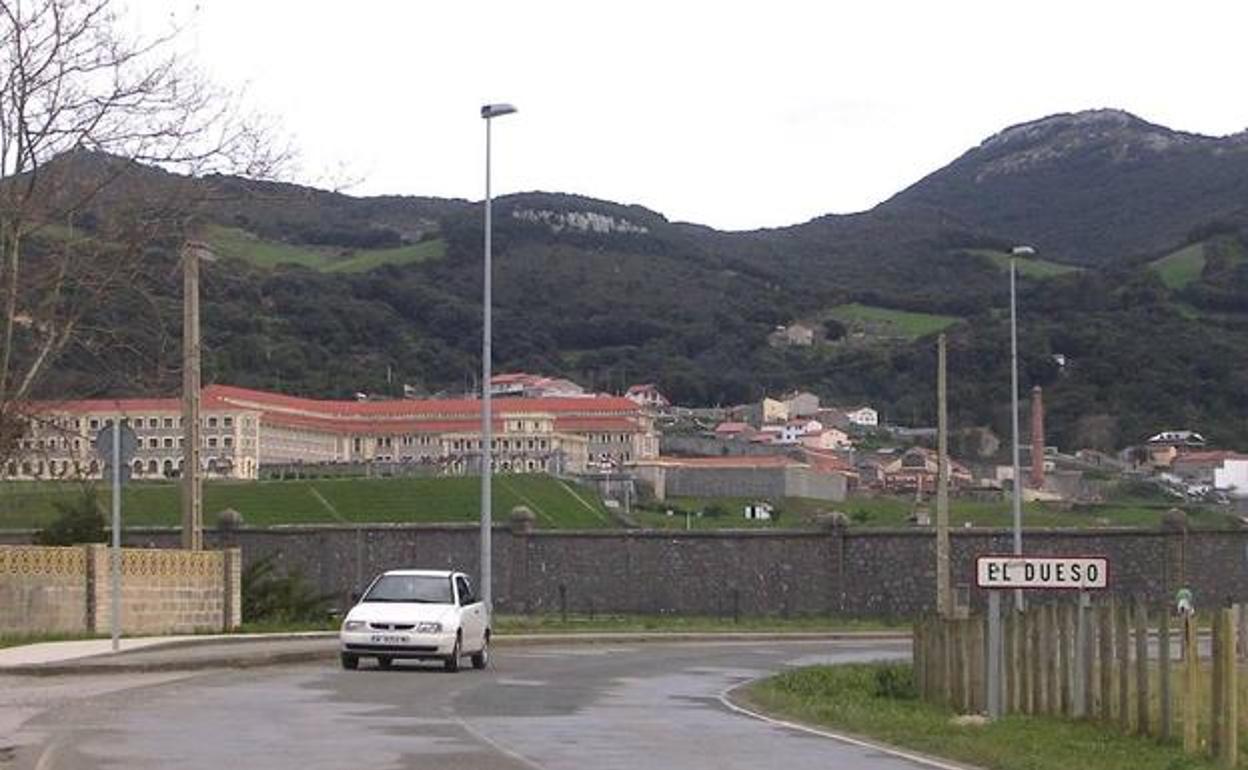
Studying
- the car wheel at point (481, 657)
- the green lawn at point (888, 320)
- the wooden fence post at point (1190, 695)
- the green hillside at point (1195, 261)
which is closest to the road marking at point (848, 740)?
the wooden fence post at point (1190, 695)

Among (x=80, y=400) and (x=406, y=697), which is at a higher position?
(x=80, y=400)

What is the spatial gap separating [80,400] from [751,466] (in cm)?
6891

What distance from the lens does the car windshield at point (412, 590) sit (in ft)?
104

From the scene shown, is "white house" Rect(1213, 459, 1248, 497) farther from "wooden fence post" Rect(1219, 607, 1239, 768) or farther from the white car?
"wooden fence post" Rect(1219, 607, 1239, 768)

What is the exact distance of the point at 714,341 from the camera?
19662 centimetres

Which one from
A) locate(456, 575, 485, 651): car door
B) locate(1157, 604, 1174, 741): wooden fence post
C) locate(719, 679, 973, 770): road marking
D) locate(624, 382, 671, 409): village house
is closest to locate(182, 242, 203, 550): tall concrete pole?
locate(456, 575, 485, 651): car door

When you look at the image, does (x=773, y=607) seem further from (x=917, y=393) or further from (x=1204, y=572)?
(x=917, y=393)

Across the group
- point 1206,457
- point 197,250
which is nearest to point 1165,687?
point 197,250

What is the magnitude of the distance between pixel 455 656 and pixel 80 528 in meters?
15.1

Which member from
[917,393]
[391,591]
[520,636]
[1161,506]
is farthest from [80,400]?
[917,393]

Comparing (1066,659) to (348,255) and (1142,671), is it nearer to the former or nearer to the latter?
(1142,671)

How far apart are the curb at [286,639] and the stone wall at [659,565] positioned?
8.94 m

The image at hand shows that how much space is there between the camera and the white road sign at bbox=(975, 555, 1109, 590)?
72.3 ft

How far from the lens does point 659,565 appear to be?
64.7 meters
